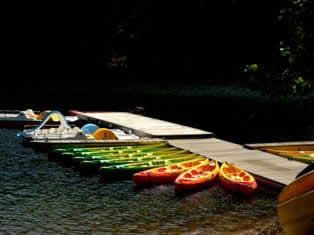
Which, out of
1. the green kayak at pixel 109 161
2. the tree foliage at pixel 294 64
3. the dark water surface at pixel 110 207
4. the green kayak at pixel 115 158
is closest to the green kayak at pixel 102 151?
the green kayak at pixel 115 158

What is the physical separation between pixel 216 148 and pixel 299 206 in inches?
800

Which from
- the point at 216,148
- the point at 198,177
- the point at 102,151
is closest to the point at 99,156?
the point at 102,151

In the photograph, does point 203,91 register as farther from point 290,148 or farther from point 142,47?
point 290,148

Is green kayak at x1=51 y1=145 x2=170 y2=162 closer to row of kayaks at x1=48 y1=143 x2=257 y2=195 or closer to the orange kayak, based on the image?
row of kayaks at x1=48 y1=143 x2=257 y2=195

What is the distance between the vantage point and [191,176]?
27406 millimetres

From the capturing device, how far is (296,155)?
32.0 meters

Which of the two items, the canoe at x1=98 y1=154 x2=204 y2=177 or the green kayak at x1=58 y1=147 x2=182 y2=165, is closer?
the canoe at x1=98 y1=154 x2=204 y2=177

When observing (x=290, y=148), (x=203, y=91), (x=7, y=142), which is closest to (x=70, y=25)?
(x=203, y=91)

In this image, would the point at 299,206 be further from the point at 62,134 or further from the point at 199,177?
the point at 62,134

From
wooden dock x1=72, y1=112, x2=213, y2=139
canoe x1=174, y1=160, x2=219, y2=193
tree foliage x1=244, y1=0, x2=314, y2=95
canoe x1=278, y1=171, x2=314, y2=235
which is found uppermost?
tree foliage x1=244, y1=0, x2=314, y2=95

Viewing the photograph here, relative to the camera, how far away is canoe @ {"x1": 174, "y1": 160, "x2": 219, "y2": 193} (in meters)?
26.1

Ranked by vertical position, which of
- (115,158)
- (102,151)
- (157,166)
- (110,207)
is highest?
(102,151)

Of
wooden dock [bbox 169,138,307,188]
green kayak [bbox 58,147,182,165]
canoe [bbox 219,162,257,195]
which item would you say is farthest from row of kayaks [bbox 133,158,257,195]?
green kayak [bbox 58,147,182,165]

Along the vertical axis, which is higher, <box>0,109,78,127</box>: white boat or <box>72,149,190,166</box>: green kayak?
<box>0,109,78,127</box>: white boat
